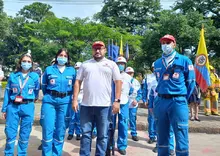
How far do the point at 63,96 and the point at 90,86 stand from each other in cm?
75

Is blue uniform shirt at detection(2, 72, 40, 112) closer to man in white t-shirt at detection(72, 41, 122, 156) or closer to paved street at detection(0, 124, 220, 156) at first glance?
man in white t-shirt at detection(72, 41, 122, 156)

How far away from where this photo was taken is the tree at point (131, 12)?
1465 inches

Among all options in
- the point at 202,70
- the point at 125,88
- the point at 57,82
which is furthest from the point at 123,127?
the point at 202,70

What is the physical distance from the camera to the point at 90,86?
14.5 feet

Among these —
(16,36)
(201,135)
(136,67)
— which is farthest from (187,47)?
(16,36)

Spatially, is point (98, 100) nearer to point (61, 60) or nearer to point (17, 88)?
point (61, 60)

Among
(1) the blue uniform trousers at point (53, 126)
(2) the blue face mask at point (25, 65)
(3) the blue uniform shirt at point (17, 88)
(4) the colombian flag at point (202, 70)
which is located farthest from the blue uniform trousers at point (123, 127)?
(4) the colombian flag at point (202, 70)

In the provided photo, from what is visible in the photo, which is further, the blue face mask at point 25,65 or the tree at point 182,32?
the tree at point 182,32

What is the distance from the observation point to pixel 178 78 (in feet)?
14.2

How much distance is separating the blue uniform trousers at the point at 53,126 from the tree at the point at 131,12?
3269 centimetres

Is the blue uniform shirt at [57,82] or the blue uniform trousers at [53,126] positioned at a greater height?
the blue uniform shirt at [57,82]

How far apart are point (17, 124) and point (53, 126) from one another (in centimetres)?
59

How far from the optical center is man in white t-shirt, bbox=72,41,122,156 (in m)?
4.36

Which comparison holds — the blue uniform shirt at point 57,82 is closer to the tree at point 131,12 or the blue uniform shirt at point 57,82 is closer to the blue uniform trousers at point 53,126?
the blue uniform trousers at point 53,126
